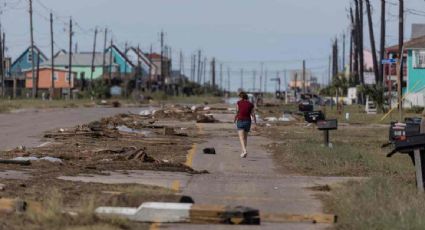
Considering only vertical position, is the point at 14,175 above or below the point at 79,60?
below

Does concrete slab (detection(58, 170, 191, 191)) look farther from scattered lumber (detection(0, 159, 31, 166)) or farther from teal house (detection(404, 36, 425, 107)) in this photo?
teal house (detection(404, 36, 425, 107))

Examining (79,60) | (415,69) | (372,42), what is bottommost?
(415,69)

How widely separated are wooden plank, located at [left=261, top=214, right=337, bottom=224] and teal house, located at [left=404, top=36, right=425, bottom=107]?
51.0 metres

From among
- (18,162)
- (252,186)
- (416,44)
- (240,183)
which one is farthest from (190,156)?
(416,44)

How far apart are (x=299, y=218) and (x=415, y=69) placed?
54544 mm

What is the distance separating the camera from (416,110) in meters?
56.1

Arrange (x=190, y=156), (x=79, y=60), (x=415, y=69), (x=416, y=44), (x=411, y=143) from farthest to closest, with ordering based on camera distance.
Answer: (x=79, y=60), (x=416, y=44), (x=415, y=69), (x=190, y=156), (x=411, y=143)

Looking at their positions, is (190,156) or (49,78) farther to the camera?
(49,78)

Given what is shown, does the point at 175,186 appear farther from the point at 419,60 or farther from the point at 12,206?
the point at 419,60

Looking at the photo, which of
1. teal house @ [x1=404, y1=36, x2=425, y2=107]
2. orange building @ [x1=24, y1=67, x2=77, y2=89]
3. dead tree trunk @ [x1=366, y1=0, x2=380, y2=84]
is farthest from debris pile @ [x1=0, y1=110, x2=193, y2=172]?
orange building @ [x1=24, y1=67, x2=77, y2=89]

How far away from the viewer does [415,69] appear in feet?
209

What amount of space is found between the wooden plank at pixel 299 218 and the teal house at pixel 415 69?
5104cm

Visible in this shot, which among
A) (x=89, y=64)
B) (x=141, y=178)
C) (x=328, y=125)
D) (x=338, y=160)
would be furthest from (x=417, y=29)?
(x=141, y=178)

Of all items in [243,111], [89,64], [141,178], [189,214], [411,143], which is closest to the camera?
[189,214]
